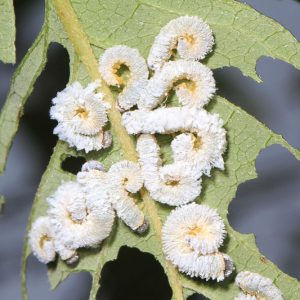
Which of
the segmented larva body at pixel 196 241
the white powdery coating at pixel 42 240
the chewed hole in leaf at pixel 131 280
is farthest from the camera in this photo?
the chewed hole in leaf at pixel 131 280

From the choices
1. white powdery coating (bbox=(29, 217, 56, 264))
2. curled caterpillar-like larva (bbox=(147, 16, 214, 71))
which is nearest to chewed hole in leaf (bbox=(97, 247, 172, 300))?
white powdery coating (bbox=(29, 217, 56, 264))

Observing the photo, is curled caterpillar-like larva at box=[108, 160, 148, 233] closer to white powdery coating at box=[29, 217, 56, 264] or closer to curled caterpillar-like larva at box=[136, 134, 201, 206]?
curled caterpillar-like larva at box=[136, 134, 201, 206]

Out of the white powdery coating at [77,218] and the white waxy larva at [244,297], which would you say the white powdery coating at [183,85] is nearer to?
the white powdery coating at [77,218]

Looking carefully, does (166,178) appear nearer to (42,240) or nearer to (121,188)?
(121,188)

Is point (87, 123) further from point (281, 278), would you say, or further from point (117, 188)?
point (281, 278)

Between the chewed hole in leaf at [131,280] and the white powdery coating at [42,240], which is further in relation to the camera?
the chewed hole in leaf at [131,280]

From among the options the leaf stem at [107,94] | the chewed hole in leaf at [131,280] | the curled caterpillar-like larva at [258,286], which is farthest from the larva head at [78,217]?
the chewed hole in leaf at [131,280]

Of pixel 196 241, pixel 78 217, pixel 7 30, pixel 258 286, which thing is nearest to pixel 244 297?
pixel 258 286
